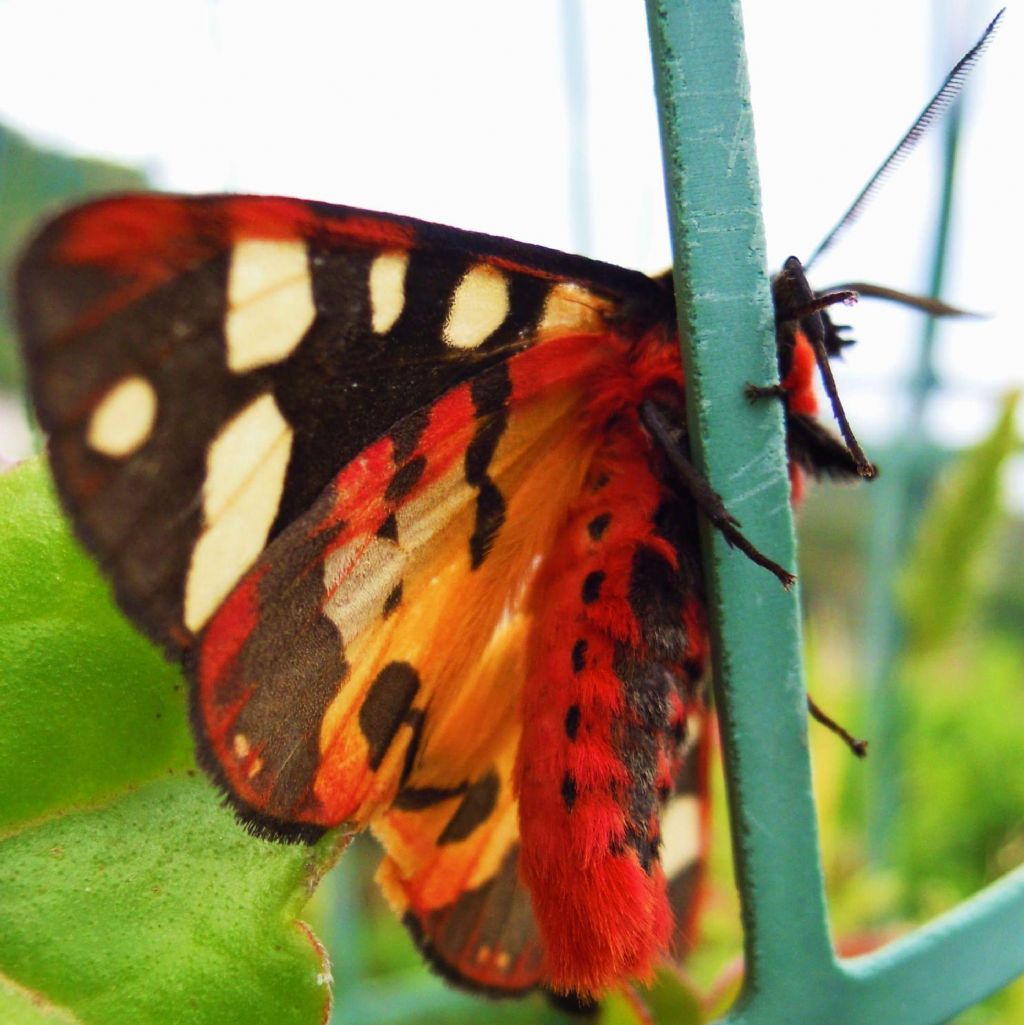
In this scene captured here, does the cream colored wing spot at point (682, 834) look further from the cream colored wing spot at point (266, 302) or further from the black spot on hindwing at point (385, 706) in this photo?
the cream colored wing spot at point (266, 302)

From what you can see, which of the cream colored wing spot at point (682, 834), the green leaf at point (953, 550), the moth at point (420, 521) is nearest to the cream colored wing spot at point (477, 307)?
the moth at point (420, 521)

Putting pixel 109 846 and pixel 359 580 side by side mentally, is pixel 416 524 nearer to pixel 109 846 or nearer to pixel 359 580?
pixel 359 580

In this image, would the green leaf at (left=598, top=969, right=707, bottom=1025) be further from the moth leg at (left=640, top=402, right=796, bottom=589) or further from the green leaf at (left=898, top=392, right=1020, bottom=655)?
the green leaf at (left=898, top=392, right=1020, bottom=655)

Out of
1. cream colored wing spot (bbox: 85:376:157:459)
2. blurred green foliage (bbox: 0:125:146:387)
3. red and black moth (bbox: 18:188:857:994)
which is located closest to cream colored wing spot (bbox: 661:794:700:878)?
red and black moth (bbox: 18:188:857:994)

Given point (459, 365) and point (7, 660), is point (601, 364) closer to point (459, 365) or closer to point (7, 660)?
point (459, 365)

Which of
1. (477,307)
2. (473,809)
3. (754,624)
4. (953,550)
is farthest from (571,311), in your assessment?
(953,550)

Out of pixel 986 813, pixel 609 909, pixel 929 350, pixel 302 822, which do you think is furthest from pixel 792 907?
pixel 986 813
